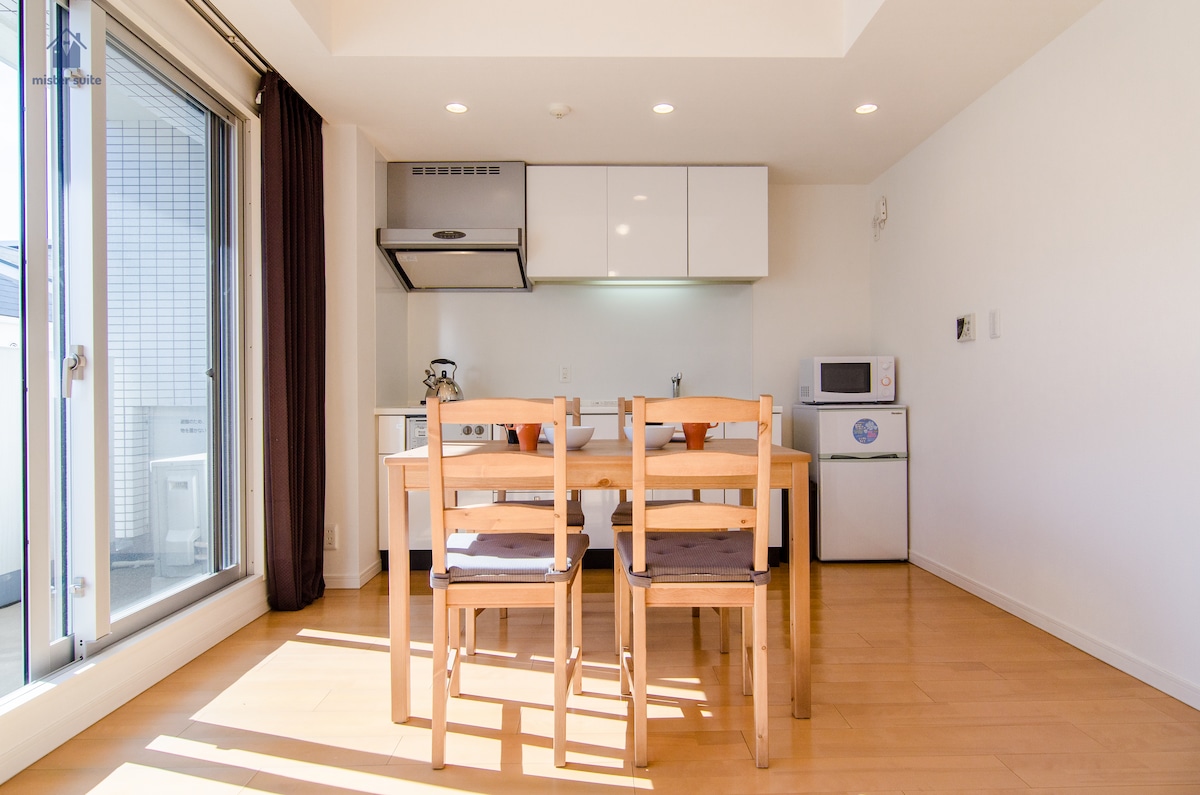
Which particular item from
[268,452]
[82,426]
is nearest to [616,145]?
[268,452]

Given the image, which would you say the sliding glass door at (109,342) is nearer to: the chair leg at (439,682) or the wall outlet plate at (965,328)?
the chair leg at (439,682)

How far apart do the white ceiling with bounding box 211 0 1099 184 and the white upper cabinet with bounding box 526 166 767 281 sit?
567 mm

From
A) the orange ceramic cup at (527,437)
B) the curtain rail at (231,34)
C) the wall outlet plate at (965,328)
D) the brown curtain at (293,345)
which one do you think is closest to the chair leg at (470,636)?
the orange ceramic cup at (527,437)

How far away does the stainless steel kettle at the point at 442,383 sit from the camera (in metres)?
3.96

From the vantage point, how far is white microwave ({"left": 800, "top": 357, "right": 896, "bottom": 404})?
3.83 meters

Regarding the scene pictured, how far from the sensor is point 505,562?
1735 millimetres

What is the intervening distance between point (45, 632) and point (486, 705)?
1.21 m

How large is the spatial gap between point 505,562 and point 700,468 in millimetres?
565

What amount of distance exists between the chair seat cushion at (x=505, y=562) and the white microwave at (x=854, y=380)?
91.9 inches

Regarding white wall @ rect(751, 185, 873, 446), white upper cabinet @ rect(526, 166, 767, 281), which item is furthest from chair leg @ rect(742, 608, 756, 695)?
white wall @ rect(751, 185, 873, 446)

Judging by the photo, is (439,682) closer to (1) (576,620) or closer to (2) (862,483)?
(1) (576,620)

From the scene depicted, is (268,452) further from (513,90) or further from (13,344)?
(513,90)

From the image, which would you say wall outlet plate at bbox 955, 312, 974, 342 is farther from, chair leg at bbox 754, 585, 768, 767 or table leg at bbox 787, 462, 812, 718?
chair leg at bbox 754, 585, 768, 767

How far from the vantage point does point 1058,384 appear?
256 cm
